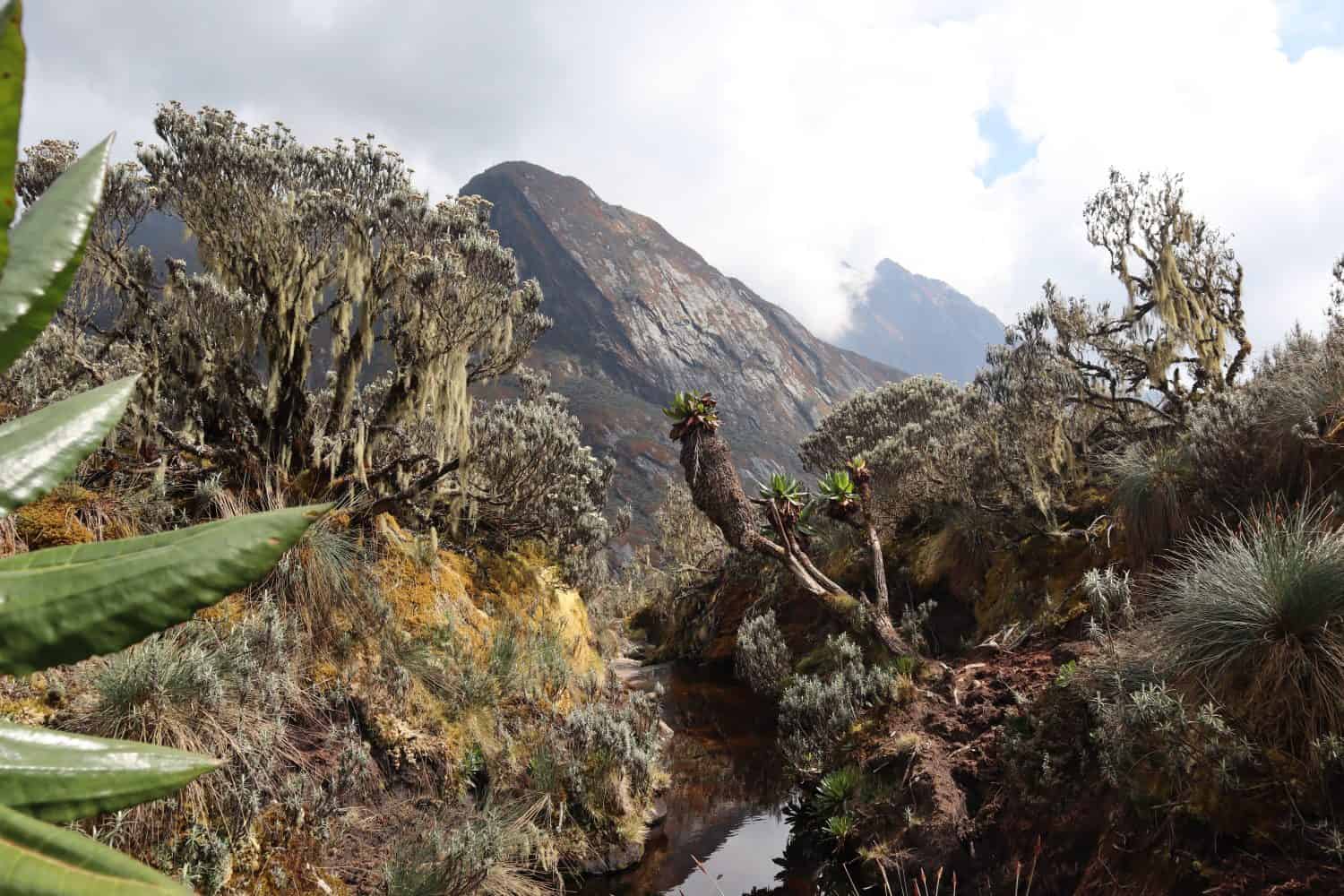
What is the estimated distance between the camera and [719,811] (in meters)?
9.59

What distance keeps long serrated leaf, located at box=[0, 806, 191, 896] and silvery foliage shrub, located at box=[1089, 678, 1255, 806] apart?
19.7ft

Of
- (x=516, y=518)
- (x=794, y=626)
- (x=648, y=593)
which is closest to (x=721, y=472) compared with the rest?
(x=516, y=518)

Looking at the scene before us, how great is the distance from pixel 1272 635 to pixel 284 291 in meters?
10.2

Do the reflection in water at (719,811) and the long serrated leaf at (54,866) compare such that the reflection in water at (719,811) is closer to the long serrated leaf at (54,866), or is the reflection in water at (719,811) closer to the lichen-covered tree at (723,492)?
the lichen-covered tree at (723,492)

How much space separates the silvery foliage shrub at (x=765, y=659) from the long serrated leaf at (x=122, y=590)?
1418cm

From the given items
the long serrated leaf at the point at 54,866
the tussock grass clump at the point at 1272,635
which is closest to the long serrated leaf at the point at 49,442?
the long serrated leaf at the point at 54,866

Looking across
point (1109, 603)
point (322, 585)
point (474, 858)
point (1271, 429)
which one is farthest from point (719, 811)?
point (1271, 429)

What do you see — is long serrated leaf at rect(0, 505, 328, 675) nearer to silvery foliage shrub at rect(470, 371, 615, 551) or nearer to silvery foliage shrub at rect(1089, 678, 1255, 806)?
silvery foliage shrub at rect(1089, 678, 1255, 806)

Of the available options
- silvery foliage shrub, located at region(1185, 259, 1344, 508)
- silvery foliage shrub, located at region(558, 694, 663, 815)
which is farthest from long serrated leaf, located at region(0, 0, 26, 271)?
silvery foliage shrub, located at region(1185, 259, 1344, 508)

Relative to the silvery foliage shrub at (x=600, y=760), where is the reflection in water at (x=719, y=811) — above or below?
below

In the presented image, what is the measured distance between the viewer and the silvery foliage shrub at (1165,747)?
15.8 ft

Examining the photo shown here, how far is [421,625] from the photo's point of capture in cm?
830

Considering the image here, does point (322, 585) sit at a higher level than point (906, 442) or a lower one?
lower

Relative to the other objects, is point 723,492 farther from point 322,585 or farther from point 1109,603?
point 322,585
